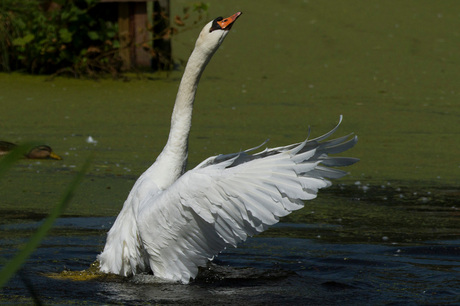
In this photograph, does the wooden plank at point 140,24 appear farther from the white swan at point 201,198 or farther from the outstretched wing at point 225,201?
the outstretched wing at point 225,201

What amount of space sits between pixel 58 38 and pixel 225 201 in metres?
7.59

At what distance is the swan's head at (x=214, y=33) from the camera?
474 centimetres

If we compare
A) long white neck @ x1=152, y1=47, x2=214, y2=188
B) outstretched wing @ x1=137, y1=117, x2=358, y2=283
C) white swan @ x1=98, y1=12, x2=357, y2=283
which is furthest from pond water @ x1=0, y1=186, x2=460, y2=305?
long white neck @ x1=152, y1=47, x2=214, y2=188

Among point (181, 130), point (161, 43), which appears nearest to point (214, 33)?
point (181, 130)

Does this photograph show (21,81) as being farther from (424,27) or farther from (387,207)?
(424,27)

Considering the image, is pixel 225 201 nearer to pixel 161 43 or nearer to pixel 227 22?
pixel 227 22

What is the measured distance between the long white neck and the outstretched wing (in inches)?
12.7

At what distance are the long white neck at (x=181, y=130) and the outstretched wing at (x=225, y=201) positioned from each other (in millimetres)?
322

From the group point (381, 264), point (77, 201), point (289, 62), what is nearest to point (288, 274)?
point (381, 264)

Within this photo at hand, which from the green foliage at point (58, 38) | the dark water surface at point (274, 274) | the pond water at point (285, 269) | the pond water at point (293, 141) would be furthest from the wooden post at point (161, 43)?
the dark water surface at point (274, 274)

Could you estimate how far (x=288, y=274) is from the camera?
4.70 meters

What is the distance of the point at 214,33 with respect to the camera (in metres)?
4.78

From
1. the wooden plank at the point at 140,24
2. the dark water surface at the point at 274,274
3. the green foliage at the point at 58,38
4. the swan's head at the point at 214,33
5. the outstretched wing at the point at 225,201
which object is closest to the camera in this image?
the outstretched wing at the point at 225,201

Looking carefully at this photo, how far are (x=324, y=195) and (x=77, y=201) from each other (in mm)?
1989
